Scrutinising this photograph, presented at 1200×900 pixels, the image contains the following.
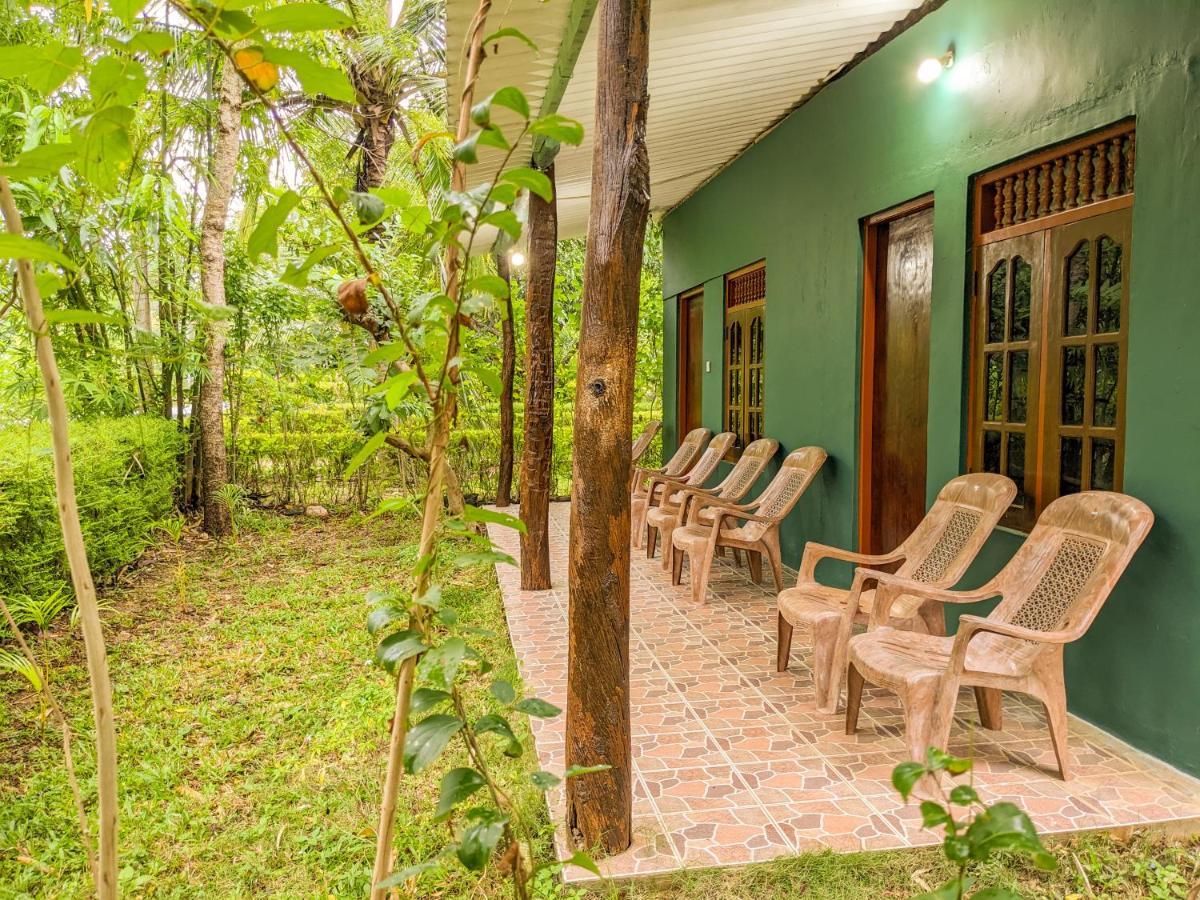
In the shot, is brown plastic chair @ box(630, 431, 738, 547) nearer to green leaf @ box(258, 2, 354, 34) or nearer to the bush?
the bush

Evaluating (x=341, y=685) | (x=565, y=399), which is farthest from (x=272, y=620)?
(x=565, y=399)

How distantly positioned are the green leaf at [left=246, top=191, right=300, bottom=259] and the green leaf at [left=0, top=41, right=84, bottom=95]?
0.61 ft

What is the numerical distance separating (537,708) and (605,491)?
1.23 metres

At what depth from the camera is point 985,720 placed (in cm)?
313

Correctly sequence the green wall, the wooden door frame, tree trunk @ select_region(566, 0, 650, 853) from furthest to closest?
1. the wooden door frame
2. the green wall
3. tree trunk @ select_region(566, 0, 650, 853)

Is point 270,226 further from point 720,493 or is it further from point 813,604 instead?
point 720,493

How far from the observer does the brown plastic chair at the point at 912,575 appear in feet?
10.7

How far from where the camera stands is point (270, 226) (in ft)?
2.55

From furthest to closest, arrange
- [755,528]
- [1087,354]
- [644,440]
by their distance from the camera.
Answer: [644,440], [755,528], [1087,354]

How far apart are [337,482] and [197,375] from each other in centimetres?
206

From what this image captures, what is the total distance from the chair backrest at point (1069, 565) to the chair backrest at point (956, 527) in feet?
0.74

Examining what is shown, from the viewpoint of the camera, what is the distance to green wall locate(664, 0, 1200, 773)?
2.76m

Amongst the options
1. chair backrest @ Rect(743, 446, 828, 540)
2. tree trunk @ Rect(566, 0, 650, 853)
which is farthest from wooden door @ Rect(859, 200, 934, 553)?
tree trunk @ Rect(566, 0, 650, 853)

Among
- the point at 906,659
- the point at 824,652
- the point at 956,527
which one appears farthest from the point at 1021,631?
the point at 956,527
